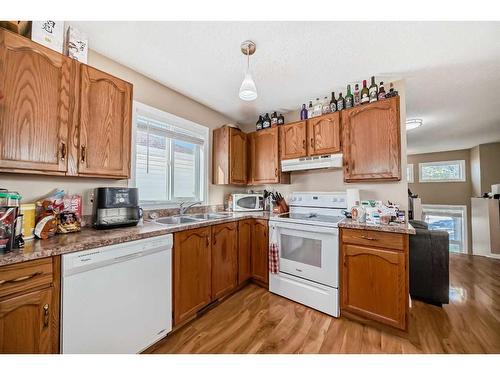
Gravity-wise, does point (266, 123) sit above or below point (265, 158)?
above

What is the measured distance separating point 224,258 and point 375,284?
1.38m

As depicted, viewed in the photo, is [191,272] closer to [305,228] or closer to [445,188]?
[305,228]

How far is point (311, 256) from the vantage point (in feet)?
6.51

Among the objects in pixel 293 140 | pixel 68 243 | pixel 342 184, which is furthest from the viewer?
pixel 293 140

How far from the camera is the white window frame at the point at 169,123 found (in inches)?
77.3

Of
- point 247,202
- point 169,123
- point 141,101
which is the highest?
point 141,101

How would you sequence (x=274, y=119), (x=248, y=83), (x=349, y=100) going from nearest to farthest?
1. (x=248, y=83)
2. (x=349, y=100)
3. (x=274, y=119)

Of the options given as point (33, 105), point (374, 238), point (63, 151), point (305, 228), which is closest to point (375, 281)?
point (374, 238)

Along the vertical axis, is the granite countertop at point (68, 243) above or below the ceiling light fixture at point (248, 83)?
below

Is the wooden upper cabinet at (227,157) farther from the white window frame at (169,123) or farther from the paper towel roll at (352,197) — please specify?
the paper towel roll at (352,197)

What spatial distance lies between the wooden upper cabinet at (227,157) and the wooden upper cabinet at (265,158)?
0.54 ft

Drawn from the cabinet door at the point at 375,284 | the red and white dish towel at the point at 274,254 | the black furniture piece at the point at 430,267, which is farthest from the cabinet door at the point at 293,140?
the black furniture piece at the point at 430,267
